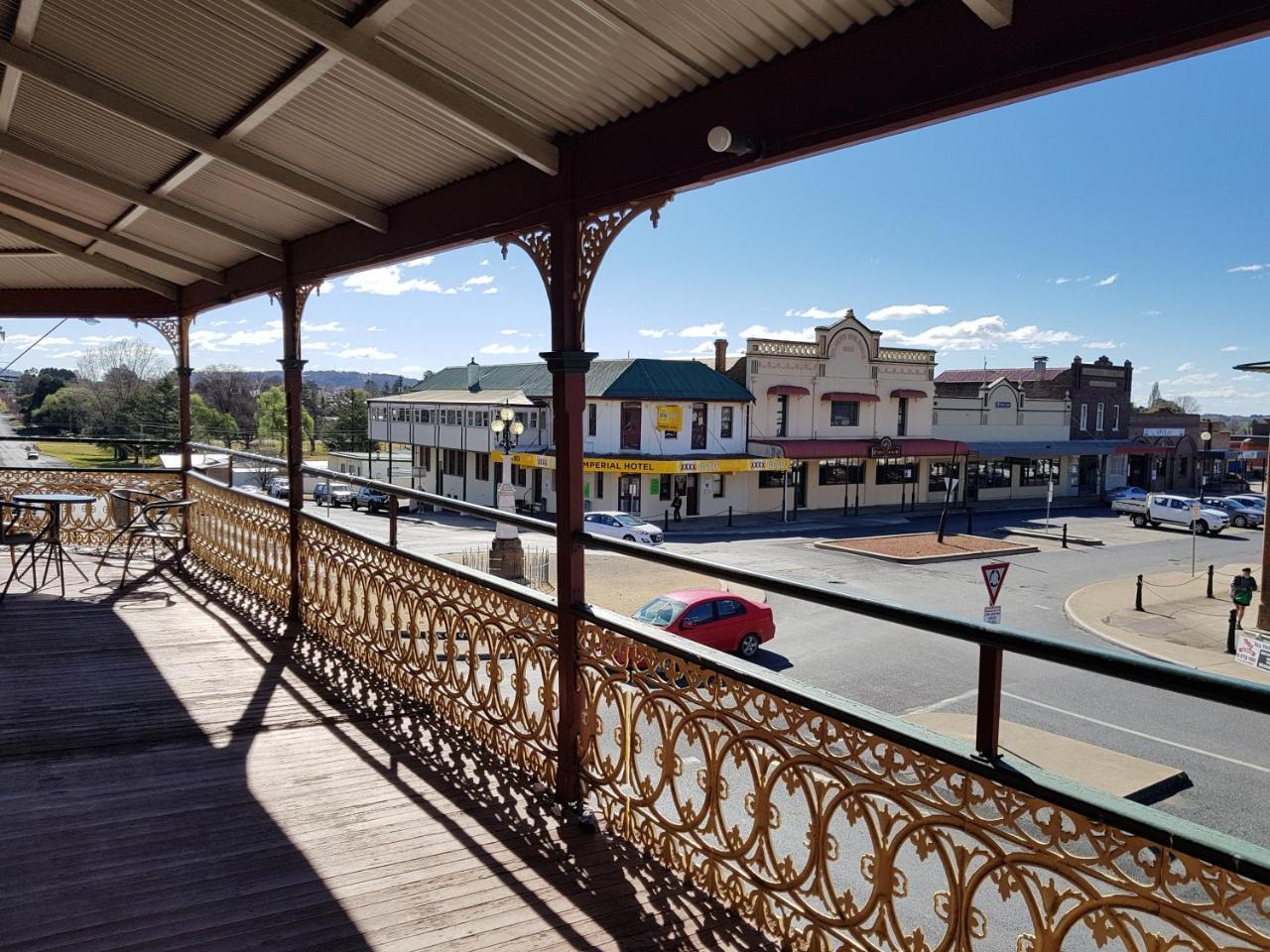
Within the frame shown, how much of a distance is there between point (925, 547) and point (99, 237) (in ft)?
71.1

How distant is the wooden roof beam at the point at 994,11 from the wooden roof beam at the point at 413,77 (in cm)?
188

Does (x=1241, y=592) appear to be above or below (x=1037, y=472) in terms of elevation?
below

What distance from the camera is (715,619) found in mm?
11891

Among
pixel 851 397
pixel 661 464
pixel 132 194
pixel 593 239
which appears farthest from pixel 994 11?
pixel 851 397

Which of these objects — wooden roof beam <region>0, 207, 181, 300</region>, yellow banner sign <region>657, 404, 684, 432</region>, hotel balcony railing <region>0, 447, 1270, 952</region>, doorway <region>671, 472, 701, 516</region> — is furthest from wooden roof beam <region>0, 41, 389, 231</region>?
doorway <region>671, 472, 701, 516</region>

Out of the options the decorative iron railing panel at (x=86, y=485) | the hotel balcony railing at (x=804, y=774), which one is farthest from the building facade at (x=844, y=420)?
the hotel balcony railing at (x=804, y=774)

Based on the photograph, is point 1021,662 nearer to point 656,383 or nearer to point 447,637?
point 447,637

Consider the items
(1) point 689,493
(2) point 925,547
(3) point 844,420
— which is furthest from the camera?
(3) point 844,420

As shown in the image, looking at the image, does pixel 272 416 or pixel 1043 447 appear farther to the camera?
pixel 272 416

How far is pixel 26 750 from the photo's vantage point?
392 cm

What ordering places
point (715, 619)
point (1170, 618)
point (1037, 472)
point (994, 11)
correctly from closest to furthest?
point (994, 11) < point (715, 619) < point (1170, 618) < point (1037, 472)

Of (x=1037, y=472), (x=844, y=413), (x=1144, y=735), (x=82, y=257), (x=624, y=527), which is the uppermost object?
(x=82, y=257)

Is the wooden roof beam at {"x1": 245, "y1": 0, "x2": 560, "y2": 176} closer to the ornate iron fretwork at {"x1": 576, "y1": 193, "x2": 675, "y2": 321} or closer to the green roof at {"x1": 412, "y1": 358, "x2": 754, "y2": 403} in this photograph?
the ornate iron fretwork at {"x1": 576, "y1": 193, "x2": 675, "y2": 321}

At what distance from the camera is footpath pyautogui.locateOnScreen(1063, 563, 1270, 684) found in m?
13.1
